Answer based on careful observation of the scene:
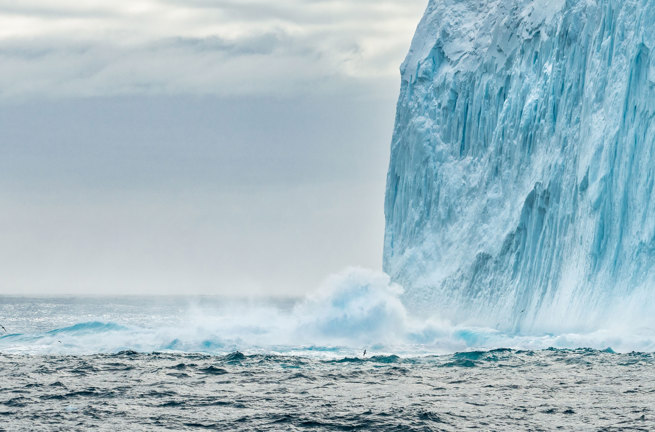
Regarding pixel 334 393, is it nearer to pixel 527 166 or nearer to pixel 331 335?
pixel 331 335

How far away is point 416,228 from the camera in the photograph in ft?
142

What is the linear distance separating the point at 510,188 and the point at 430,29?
1141 cm

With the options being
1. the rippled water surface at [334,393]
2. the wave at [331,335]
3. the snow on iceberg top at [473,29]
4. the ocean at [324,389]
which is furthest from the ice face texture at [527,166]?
the rippled water surface at [334,393]

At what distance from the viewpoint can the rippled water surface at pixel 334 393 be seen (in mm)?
15555

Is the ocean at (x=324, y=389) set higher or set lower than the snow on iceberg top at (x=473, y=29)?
lower

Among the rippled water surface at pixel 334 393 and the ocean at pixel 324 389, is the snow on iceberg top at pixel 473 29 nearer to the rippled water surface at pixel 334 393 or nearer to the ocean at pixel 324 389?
the ocean at pixel 324 389

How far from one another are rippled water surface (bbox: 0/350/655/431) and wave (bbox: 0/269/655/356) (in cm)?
416

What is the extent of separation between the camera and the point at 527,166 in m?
37.1

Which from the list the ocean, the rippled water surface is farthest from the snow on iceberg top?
the rippled water surface

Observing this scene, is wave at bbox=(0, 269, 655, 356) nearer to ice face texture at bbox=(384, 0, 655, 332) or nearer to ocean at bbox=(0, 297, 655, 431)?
ocean at bbox=(0, 297, 655, 431)

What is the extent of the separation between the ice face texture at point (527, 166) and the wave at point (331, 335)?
1633 mm

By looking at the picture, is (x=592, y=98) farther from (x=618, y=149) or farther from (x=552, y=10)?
(x=552, y=10)

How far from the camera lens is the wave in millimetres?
32562

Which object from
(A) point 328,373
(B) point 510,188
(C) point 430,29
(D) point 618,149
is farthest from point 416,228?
(A) point 328,373
